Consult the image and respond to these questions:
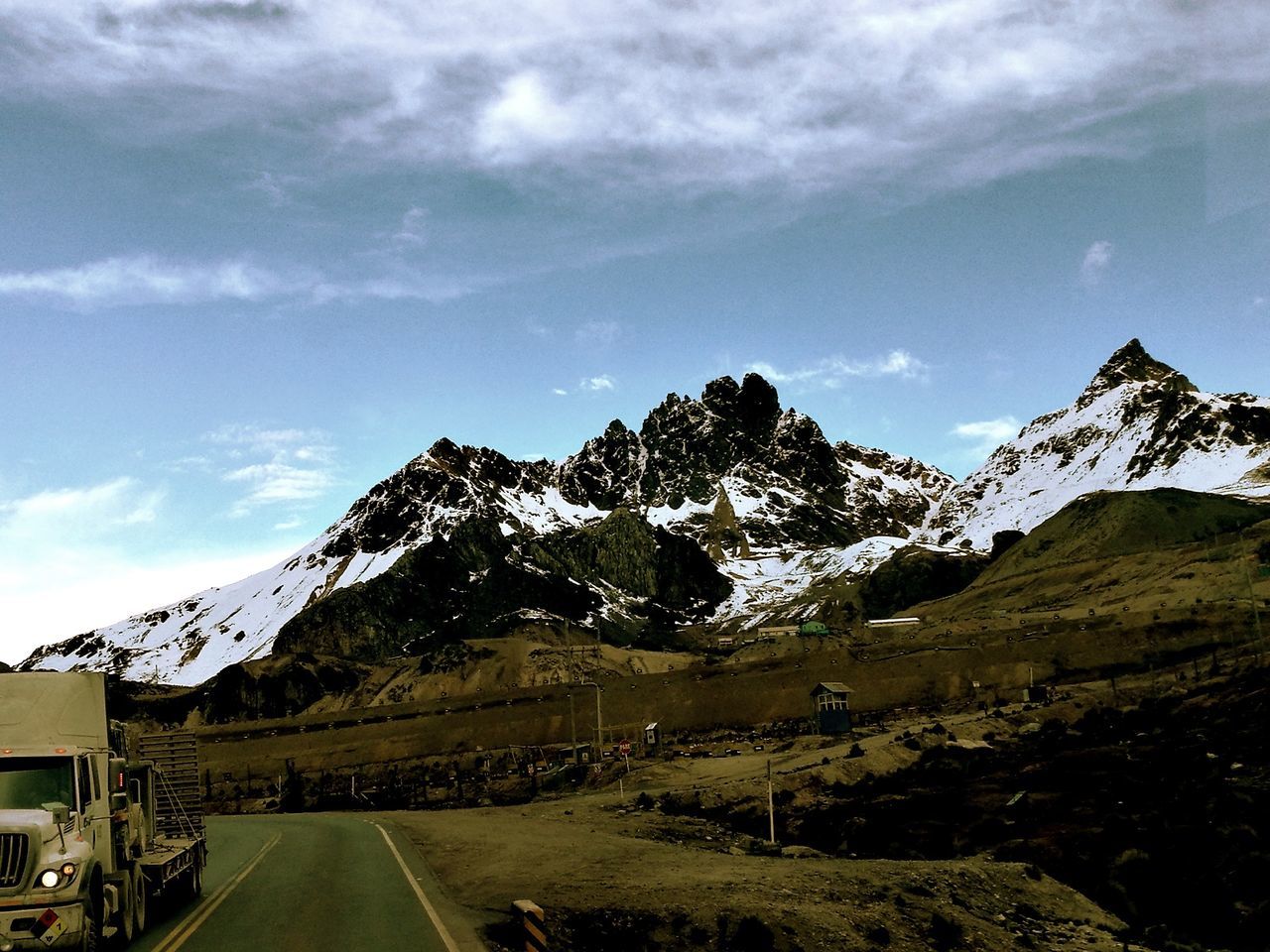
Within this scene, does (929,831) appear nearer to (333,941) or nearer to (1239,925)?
(1239,925)

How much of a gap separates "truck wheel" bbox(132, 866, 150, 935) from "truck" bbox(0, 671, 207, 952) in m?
0.02

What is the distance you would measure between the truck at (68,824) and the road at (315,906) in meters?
1.25

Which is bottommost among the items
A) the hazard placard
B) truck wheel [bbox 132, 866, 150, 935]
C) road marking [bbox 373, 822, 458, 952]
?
road marking [bbox 373, 822, 458, 952]

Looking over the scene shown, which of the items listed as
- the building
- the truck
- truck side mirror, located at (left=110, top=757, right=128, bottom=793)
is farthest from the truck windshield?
the building

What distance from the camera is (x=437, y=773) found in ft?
283

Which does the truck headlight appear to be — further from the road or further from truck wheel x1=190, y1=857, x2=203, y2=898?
truck wheel x1=190, y1=857, x2=203, y2=898

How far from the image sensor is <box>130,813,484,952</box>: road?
17.7 metres

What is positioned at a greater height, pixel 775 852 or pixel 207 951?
pixel 207 951

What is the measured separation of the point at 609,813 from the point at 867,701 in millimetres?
51467

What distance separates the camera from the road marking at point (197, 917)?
17.8 m

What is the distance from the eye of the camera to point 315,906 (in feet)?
71.3

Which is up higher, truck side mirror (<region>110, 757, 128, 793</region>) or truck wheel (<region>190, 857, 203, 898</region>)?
truck side mirror (<region>110, 757, 128, 793</region>)

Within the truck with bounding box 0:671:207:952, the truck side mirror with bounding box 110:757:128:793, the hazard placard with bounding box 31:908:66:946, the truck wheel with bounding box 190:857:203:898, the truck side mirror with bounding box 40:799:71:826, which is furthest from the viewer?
the truck wheel with bounding box 190:857:203:898

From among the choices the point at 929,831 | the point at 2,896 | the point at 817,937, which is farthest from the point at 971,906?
the point at 2,896
